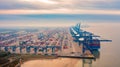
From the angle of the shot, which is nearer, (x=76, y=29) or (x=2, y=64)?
(x=2, y=64)

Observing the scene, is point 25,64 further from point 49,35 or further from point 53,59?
point 49,35

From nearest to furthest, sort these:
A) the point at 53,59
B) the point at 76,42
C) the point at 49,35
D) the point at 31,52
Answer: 1. the point at 53,59
2. the point at 31,52
3. the point at 76,42
4. the point at 49,35

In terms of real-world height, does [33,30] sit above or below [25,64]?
above

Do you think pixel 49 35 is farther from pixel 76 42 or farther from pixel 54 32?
pixel 76 42

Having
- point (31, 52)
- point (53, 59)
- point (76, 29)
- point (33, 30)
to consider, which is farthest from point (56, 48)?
point (76, 29)

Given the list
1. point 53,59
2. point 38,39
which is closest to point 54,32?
point 38,39

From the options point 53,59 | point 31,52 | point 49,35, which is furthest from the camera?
point 49,35
